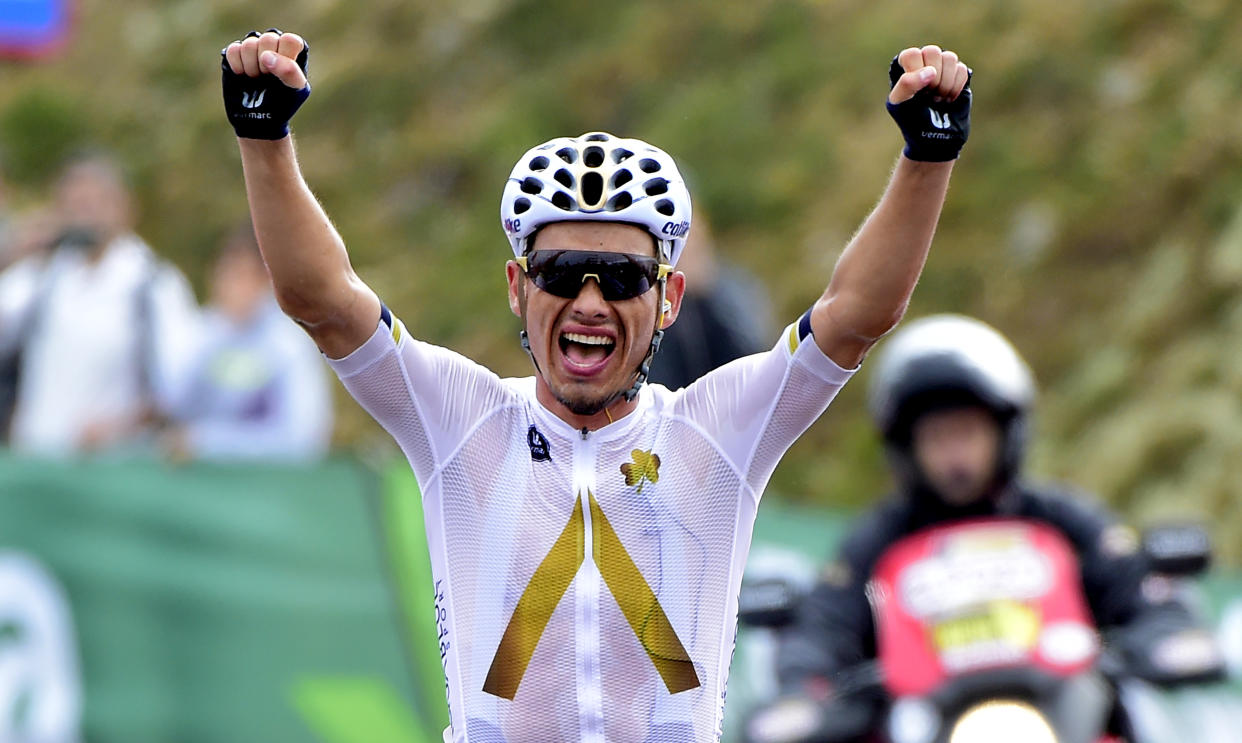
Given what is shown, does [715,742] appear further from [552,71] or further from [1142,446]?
A: [552,71]

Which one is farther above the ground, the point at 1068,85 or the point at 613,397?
the point at 1068,85

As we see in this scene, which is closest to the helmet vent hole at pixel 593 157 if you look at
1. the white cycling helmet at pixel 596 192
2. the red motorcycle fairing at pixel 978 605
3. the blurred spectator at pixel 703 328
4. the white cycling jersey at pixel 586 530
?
the white cycling helmet at pixel 596 192

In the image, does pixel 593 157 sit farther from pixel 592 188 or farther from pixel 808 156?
→ pixel 808 156

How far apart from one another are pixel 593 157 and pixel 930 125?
74 centimetres

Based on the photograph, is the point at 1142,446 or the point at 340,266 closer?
the point at 340,266

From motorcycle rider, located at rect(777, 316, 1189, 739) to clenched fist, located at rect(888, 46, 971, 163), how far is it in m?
3.08

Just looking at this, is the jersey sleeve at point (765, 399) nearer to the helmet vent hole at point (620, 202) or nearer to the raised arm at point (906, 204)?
the raised arm at point (906, 204)

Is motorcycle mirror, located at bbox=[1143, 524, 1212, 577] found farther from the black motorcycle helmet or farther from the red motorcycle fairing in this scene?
the black motorcycle helmet

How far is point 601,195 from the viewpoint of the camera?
4.49 m

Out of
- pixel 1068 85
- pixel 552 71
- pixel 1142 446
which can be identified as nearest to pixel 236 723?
pixel 1142 446

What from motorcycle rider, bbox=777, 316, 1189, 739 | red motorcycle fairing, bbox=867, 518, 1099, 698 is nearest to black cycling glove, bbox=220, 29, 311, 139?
red motorcycle fairing, bbox=867, 518, 1099, 698

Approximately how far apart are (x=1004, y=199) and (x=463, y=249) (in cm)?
477

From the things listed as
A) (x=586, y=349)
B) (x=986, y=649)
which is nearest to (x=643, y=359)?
(x=586, y=349)

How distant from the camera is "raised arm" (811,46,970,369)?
4.32 metres
